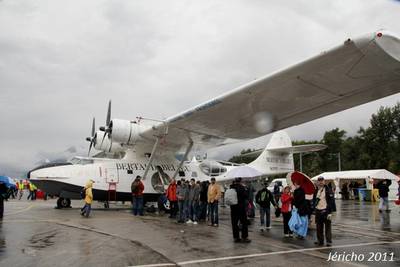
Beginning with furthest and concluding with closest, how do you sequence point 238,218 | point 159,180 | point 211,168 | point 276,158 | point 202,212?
point 276,158 < point 211,168 < point 159,180 < point 202,212 < point 238,218

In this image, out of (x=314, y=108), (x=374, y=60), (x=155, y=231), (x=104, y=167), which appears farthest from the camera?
(x=104, y=167)

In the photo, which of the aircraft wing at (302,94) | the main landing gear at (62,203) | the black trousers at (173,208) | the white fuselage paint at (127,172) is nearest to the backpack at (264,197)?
the aircraft wing at (302,94)

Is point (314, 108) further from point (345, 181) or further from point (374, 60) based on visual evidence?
point (345, 181)

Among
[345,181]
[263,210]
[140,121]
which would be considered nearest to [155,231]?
[263,210]

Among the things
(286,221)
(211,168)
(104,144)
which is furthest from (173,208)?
(104,144)

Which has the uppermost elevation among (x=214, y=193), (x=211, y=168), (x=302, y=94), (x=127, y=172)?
(x=302, y=94)

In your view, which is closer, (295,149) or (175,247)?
(175,247)

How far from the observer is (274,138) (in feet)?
80.3

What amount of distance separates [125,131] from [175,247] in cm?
948

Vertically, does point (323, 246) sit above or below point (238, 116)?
below

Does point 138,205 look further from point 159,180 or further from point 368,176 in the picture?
point 368,176

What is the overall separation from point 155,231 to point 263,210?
325cm
